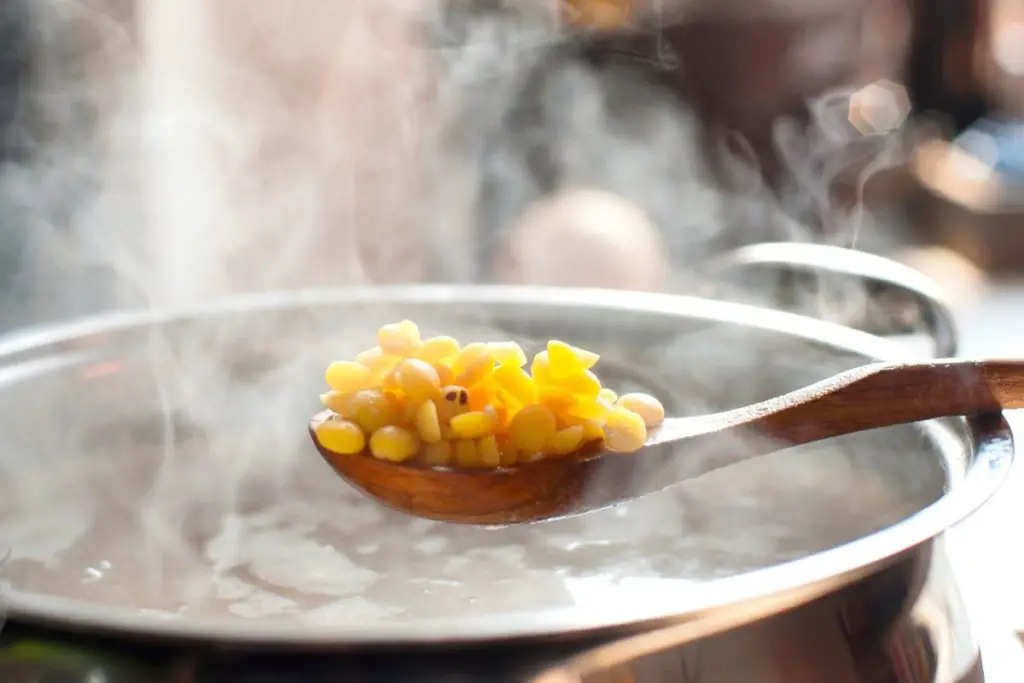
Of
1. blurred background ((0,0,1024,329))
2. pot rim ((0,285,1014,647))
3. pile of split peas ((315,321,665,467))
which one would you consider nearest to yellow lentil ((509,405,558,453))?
pile of split peas ((315,321,665,467))

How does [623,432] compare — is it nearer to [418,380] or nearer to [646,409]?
[646,409]

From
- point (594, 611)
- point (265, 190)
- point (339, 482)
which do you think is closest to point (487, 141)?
point (265, 190)

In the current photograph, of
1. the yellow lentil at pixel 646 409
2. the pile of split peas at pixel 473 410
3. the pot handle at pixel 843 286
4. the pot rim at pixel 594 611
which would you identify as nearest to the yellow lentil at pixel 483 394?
the pile of split peas at pixel 473 410

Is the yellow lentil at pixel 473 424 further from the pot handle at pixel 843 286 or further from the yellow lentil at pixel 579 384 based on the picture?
the pot handle at pixel 843 286

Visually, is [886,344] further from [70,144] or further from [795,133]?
[795,133]

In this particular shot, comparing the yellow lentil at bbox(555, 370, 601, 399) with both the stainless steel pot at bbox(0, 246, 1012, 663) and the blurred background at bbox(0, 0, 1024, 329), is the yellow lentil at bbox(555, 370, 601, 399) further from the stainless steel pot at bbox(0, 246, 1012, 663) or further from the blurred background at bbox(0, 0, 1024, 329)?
the blurred background at bbox(0, 0, 1024, 329)

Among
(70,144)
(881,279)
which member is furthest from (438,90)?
(881,279)
